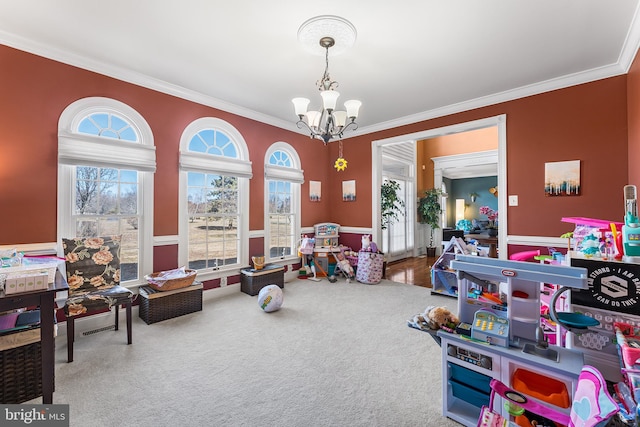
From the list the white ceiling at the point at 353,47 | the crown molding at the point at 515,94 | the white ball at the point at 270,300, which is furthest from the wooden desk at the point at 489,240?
the white ball at the point at 270,300

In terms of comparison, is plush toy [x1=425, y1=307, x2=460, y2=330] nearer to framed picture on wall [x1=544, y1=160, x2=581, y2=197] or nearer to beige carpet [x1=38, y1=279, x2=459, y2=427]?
beige carpet [x1=38, y1=279, x2=459, y2=427]

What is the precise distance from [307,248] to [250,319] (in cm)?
→ 195

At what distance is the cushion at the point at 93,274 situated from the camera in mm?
2410

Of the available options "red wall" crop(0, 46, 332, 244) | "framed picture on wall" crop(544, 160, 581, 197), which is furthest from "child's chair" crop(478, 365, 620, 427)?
"red wall" crop(0, 46, 332, 244)

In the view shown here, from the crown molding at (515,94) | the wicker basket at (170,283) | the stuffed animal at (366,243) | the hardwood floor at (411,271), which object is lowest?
the hardwood floor at (411,271)

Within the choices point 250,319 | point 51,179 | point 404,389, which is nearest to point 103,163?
point 51,179

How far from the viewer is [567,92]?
3297 mm

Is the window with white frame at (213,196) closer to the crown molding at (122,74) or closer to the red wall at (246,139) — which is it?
the red wall at (246,139)

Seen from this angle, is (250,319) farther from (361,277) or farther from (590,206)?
(590,206)

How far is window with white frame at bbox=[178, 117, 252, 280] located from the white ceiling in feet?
2.06

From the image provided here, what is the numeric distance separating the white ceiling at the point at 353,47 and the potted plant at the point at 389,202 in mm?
2676

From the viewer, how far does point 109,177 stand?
3162 millimetres

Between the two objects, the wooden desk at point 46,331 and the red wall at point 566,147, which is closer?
the wooden desk at point 46,331

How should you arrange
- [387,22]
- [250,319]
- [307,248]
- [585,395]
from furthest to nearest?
[307,248] < [250,319] < [387,22] < [585,395]
